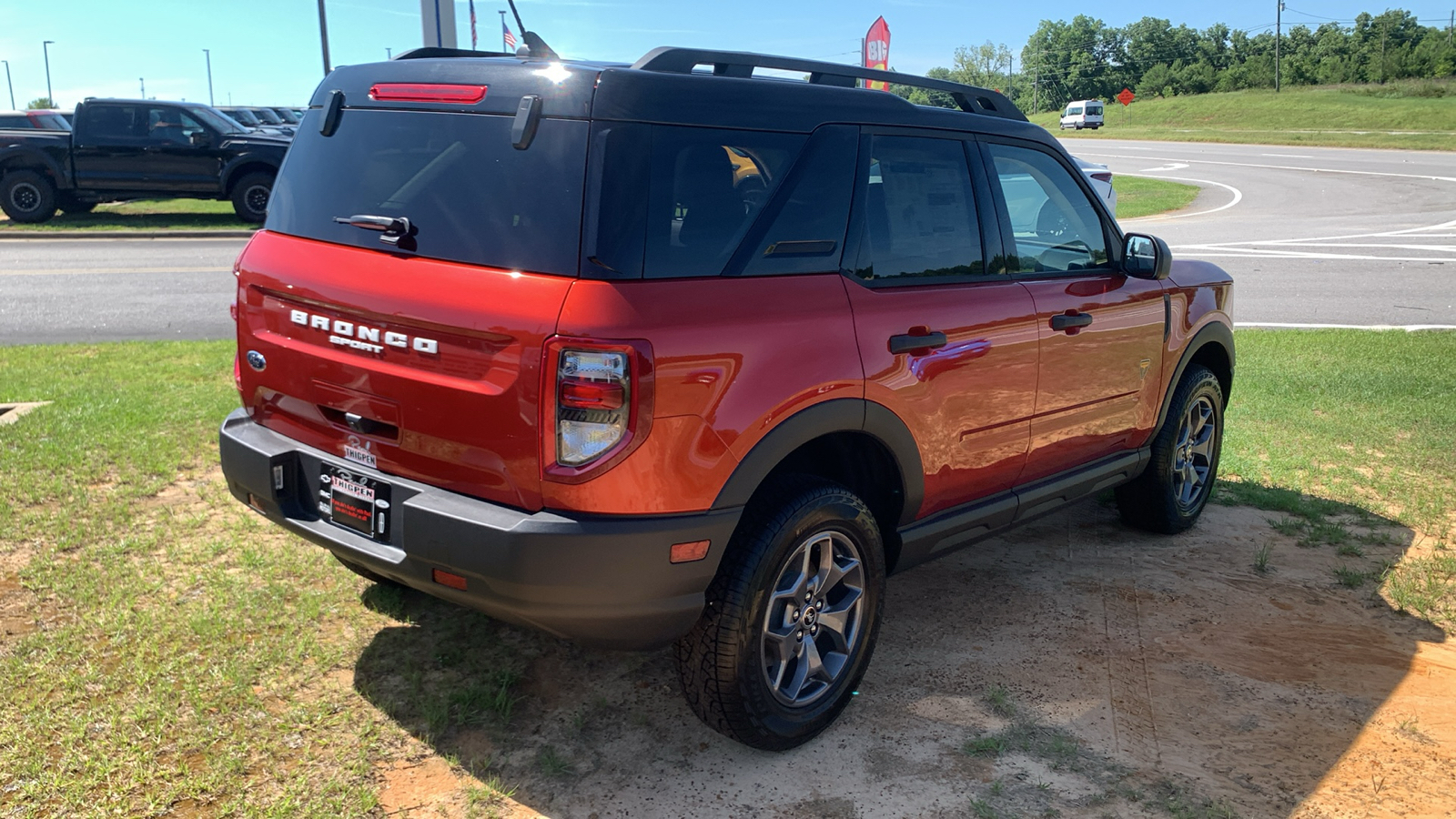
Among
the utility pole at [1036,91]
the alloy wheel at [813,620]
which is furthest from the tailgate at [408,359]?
the utility pole at [1036,91]

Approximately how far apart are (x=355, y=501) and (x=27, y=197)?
20.0 meters

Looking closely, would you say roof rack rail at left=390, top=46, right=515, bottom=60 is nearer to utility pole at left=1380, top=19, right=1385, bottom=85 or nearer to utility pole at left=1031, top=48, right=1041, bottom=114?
utility pole at left=1380, top=19, right=1385, bottom=85

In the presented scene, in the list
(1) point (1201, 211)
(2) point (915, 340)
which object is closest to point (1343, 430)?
(2) point (915, 340)

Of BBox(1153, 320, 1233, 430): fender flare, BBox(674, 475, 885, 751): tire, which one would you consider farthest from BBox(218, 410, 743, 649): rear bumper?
BBox(1153, 320, 1233, 430): fender flare

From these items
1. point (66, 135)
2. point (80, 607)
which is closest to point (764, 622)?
point (80, 607)

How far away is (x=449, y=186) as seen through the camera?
3.09 m

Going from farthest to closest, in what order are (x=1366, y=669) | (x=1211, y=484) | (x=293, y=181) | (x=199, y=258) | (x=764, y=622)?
(x=199, y=258) < (x=1211, y=484) < (x=1366, y=669) < (x=293, y=181) < (x=764, y=622)

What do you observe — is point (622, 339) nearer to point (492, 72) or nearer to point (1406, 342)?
point (492, 72)

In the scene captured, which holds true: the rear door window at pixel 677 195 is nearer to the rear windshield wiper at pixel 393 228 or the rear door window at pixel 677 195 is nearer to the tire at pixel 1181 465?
the rear windshield wiper at pixel 393 228

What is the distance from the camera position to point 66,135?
19016 mm

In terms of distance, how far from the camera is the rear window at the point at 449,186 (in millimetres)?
2871

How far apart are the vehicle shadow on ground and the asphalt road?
7190 mm

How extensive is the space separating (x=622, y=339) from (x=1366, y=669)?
302 centimetres

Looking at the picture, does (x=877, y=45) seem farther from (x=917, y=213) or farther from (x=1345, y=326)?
(x=917, y=213)
